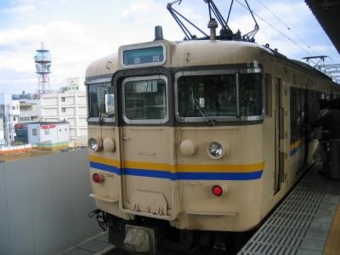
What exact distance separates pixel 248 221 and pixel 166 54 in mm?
2050

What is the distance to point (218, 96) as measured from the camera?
13.3 ft

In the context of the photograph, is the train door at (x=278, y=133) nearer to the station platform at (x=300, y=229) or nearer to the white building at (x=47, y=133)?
the station platform at (x=300, y=229)

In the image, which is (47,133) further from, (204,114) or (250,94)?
(250,94)

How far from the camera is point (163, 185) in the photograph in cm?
426

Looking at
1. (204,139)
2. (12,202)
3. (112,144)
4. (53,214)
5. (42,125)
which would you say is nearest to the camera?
(204,139)

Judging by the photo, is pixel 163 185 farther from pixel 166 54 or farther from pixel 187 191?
pixel 166 54

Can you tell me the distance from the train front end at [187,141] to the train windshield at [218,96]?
0.01m

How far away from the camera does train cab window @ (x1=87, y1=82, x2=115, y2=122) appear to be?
15.4ft

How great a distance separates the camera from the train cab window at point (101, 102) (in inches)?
185

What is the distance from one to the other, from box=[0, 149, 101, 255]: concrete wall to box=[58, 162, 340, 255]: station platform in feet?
1.14

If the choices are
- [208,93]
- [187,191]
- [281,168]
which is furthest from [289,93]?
[187,191]

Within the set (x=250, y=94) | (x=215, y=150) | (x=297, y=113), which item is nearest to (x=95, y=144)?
(x=215, y=150)

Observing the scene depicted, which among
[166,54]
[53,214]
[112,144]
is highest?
[166,54]

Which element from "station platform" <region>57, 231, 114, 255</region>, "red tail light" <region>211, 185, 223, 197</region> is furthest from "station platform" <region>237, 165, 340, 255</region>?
"station platform" <region>57, 231, 114, 255</region>
